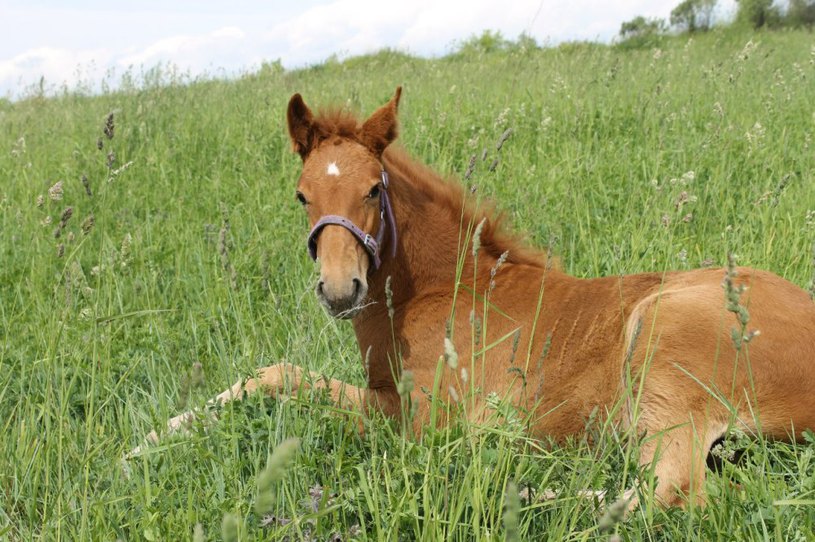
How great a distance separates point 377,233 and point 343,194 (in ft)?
0.86

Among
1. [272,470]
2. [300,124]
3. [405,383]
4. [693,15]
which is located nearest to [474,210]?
[300,124]

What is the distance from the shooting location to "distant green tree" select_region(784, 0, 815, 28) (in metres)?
17.8

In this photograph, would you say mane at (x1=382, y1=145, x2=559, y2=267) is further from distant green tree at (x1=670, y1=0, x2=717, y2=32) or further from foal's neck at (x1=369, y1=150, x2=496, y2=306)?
distant green tree at (x1=670, y1=0, x2=717, y2=32)

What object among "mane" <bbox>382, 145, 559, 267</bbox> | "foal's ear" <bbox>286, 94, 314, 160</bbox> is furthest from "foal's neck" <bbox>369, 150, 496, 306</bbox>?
"foal's ear" <bbox>286, 94, 314, 160</bbox>

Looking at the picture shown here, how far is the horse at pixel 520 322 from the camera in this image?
2824 mm

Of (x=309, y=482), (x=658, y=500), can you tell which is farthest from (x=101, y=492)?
(x=658, y=500)

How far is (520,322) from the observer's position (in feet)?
11.0

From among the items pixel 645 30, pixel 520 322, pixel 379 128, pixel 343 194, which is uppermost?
pixel 645 30

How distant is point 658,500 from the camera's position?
2.44 meters

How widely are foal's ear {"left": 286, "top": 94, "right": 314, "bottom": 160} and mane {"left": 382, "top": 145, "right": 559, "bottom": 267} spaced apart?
1.43 ft

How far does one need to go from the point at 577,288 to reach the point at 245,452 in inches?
71.2

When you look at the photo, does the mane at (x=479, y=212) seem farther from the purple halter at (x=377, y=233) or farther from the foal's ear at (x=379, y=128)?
the purple halter at (x=377, y=233)

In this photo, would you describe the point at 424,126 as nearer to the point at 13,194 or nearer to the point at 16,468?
the point at 13,194

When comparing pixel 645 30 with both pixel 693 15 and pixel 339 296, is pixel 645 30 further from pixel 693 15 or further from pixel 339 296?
pixel 339 296
